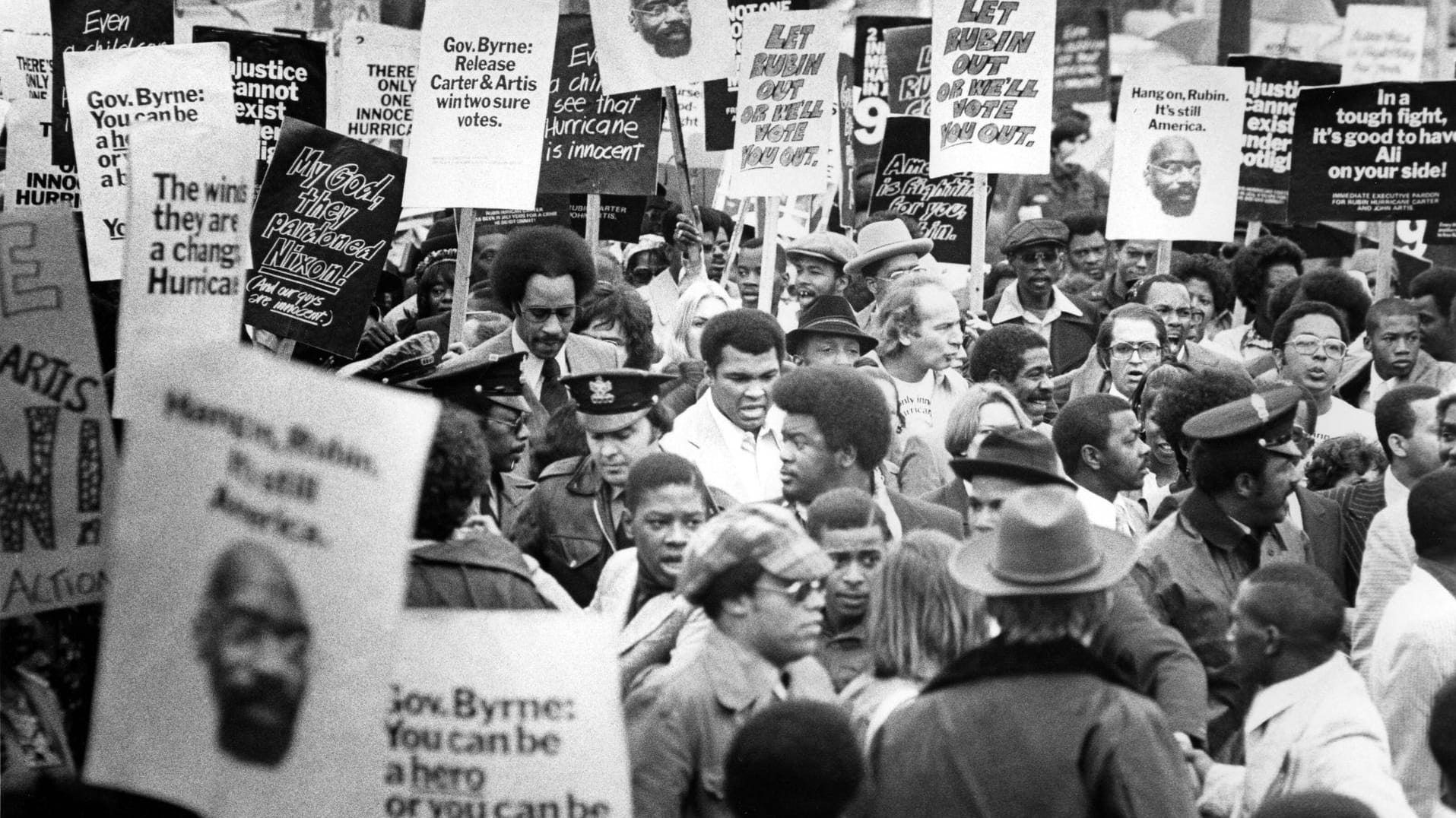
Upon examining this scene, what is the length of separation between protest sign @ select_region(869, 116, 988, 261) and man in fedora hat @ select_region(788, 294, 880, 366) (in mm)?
3667

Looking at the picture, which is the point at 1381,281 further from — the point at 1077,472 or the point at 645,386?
the point at 645,386

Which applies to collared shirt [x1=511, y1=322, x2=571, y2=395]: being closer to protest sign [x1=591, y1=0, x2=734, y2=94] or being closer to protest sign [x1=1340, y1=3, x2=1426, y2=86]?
protest sign [x1=591, y1=0, x2=734, y2=94]

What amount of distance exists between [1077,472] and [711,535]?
3081 mm

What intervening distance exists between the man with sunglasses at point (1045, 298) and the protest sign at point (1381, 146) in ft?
5.58

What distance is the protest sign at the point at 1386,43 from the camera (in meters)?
17.6

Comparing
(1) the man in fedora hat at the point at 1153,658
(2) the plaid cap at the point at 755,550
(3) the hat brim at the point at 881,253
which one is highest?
(3) the hat brim at the point at 881,253

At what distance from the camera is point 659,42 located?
11297 millimetres

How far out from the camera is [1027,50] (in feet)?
37.3

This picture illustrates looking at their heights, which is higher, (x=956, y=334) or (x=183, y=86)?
(x=183, y=86)

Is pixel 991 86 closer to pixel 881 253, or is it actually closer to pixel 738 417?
pixel 881 253

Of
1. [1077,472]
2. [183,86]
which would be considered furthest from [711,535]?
[183,86]

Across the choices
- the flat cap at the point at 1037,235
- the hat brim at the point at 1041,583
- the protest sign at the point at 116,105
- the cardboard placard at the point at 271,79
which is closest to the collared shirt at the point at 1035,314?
the flat cap at the point at 1037,235

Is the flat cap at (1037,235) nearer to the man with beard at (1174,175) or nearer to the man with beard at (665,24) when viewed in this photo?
the man with beard at (1174,175)

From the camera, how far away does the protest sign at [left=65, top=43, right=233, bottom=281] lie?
7.61 metres
